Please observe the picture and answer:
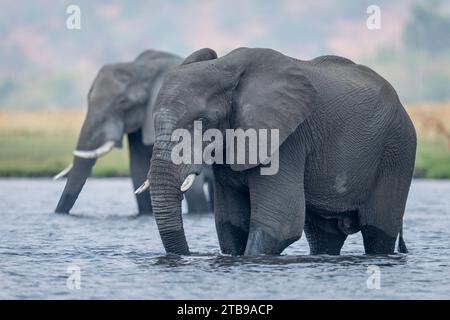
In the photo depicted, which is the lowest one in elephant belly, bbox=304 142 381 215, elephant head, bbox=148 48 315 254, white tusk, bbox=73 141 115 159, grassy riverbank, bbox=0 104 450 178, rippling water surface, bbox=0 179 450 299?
grassy riverbank, bbox=0 104 450 178

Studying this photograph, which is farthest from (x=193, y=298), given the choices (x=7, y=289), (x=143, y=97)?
(x=143, y=97)

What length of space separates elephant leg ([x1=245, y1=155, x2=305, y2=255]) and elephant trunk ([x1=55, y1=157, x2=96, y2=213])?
25.2 feet

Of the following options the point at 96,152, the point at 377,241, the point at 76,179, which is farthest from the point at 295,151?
the point at 96,152

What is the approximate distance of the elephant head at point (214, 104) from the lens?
13297mm

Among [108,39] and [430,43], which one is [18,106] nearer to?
[108,39]

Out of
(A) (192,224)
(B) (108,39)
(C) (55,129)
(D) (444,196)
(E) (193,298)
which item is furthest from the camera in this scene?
(B) (108,39)

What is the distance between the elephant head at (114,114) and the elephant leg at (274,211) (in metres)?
7.70

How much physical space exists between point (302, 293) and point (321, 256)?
2.16 m

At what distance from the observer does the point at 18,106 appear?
7719 cm

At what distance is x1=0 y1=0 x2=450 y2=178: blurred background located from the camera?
7506 cm

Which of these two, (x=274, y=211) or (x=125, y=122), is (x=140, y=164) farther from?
(x=274, y=211)

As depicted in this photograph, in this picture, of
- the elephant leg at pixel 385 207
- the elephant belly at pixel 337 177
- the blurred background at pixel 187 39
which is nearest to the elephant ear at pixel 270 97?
the elephant belly at pixel 337 177

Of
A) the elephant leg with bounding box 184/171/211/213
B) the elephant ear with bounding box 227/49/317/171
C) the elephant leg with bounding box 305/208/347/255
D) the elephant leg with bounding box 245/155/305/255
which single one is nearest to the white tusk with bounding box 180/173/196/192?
the elephant ear with bounding box 227/49/317/171

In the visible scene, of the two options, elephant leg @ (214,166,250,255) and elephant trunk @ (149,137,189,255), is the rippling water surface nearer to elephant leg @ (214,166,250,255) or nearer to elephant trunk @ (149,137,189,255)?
elephant leg @ (214,166,250,255)
